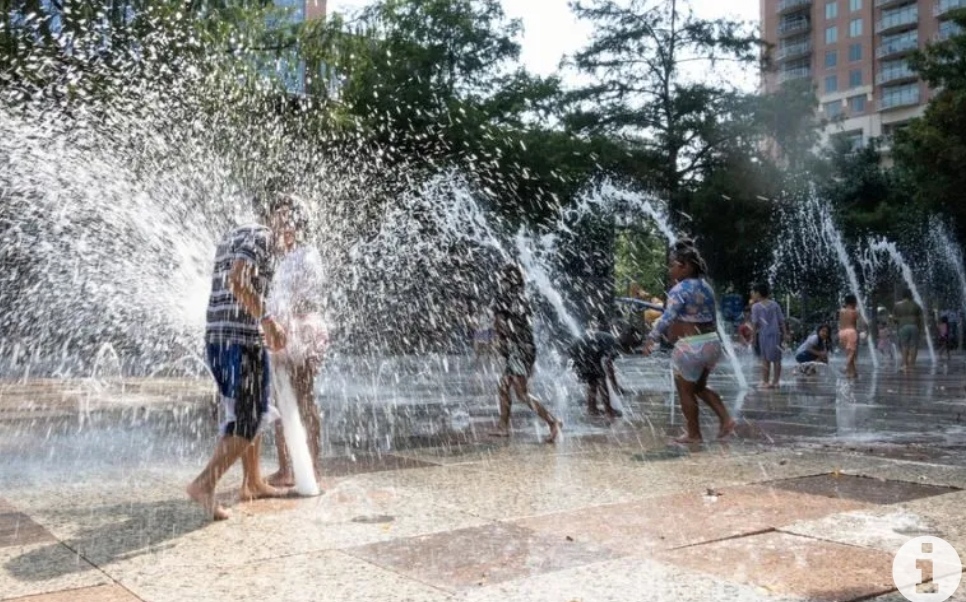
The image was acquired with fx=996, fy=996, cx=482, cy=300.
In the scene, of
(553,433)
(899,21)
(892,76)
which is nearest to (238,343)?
(553,433)

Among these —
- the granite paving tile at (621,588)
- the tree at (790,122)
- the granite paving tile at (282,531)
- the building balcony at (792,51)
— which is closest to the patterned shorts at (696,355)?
the granite paving tile at (282,531)

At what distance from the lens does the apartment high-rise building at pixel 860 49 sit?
79625 mm

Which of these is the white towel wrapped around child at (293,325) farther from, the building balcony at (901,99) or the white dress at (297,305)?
the building balcony at (901,99)

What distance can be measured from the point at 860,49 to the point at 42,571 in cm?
9251

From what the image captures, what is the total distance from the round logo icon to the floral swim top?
381 cm

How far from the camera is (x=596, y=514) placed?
5.14m

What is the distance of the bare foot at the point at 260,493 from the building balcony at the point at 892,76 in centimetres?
8377

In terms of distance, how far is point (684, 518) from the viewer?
5027mm

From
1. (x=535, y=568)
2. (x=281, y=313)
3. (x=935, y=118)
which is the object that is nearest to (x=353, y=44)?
(x=281, y=313)

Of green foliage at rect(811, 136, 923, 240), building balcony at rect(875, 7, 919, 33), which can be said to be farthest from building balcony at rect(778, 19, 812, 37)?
green foliage at rect(811, 136, 923, 240)

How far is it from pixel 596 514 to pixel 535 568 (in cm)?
112

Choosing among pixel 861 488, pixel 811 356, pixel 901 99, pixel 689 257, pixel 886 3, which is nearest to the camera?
pixel 861 488

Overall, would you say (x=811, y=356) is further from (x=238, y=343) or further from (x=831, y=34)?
(x=831, y=34)

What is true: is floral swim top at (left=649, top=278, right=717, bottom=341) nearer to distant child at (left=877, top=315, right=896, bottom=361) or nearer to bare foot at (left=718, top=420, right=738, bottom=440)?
bare foot at (left=718, top=420, right=738, bottom=440)
